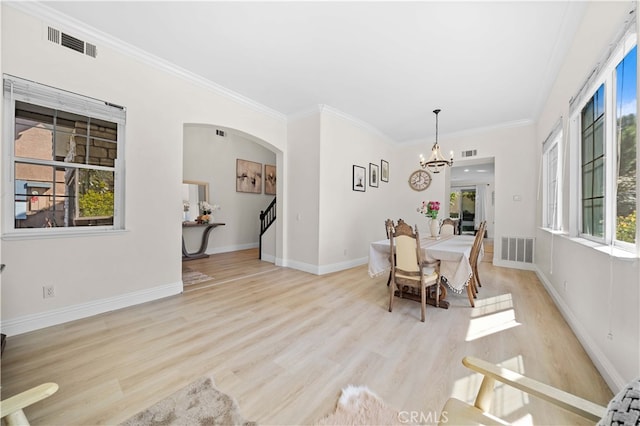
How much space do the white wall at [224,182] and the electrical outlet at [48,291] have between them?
3309 mm

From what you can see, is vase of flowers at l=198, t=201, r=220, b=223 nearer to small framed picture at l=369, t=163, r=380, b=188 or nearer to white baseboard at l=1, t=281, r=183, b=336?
white baseboard at l=1, t=281, r=183, b=336

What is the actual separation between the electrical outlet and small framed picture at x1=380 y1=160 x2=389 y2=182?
5679 mm

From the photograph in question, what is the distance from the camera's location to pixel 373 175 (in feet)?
18.7

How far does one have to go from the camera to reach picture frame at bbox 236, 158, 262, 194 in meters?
6.81

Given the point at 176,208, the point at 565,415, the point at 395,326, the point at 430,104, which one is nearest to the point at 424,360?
the point at 395,326

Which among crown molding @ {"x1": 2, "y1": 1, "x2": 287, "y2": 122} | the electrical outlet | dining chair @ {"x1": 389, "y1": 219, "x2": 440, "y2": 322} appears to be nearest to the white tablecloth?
dining chair @ {"x1": 389, "y1": 219, "x2": 440, "y2": 322}

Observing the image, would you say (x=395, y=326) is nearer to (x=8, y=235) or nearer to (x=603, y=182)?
(x=603, y=182)

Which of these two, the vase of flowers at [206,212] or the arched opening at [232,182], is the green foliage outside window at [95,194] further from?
the vase of flowers at [206,212]

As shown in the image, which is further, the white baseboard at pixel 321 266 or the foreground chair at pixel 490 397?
the white baseboard at pixel 321 266

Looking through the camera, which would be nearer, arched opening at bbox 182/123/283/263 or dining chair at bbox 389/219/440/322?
dining chair at bbox 389/219/440/322

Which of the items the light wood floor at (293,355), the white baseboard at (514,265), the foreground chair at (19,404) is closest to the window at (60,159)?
the light wood floor at (293,355)

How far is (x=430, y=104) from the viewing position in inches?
164

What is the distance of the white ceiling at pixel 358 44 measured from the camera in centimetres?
224

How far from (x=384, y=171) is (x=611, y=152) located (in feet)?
14.0
